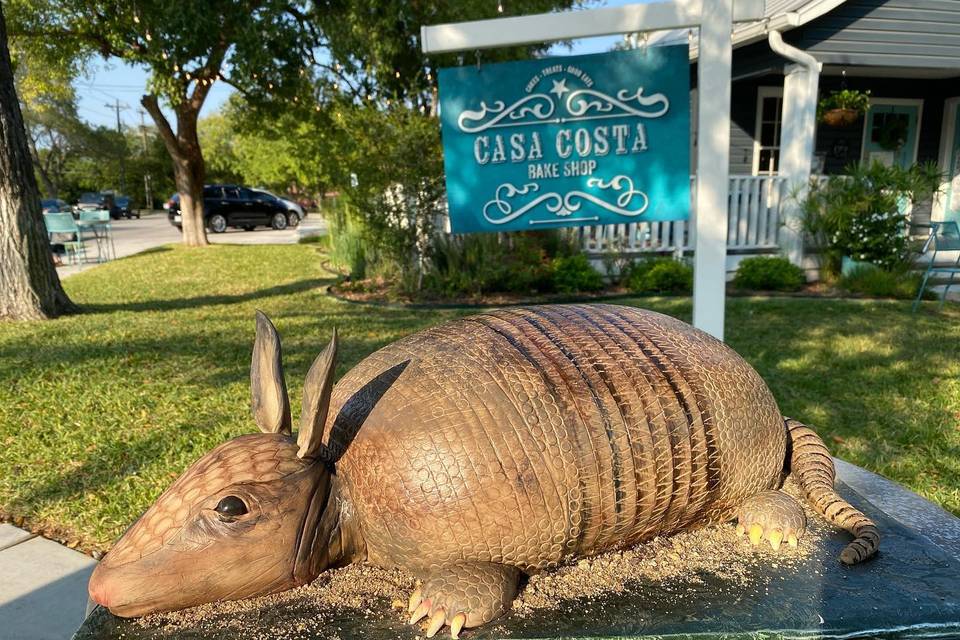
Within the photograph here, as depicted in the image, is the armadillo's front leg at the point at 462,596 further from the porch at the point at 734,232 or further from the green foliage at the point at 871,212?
the green foliage at the point at 871,212

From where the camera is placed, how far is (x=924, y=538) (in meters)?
2.33

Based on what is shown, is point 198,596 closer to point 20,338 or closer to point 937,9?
point 20,338

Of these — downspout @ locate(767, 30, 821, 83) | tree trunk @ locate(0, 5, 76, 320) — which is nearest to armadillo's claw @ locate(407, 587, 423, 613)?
tree trunk @ locate(0, 5, 76, 320)

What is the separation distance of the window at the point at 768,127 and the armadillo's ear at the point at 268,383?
13358 millimetres

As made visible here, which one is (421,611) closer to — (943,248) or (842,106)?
(943,248)

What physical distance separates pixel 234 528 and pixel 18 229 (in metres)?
7.51

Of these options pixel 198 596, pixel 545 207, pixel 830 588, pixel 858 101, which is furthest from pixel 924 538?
pixel 858 101

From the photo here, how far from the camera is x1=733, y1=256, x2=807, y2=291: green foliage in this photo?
984 centimetres

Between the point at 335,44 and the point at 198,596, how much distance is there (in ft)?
40.3

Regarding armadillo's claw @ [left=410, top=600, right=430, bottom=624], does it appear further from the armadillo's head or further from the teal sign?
the teal sign

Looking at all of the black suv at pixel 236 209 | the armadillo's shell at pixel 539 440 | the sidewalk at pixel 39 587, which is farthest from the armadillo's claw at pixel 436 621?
the black suv at pixel 236 209

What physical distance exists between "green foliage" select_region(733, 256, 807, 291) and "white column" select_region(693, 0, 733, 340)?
5925 millimetres

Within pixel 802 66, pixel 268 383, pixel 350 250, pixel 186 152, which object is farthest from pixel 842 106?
pixel 186 152

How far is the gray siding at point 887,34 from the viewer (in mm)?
10586
